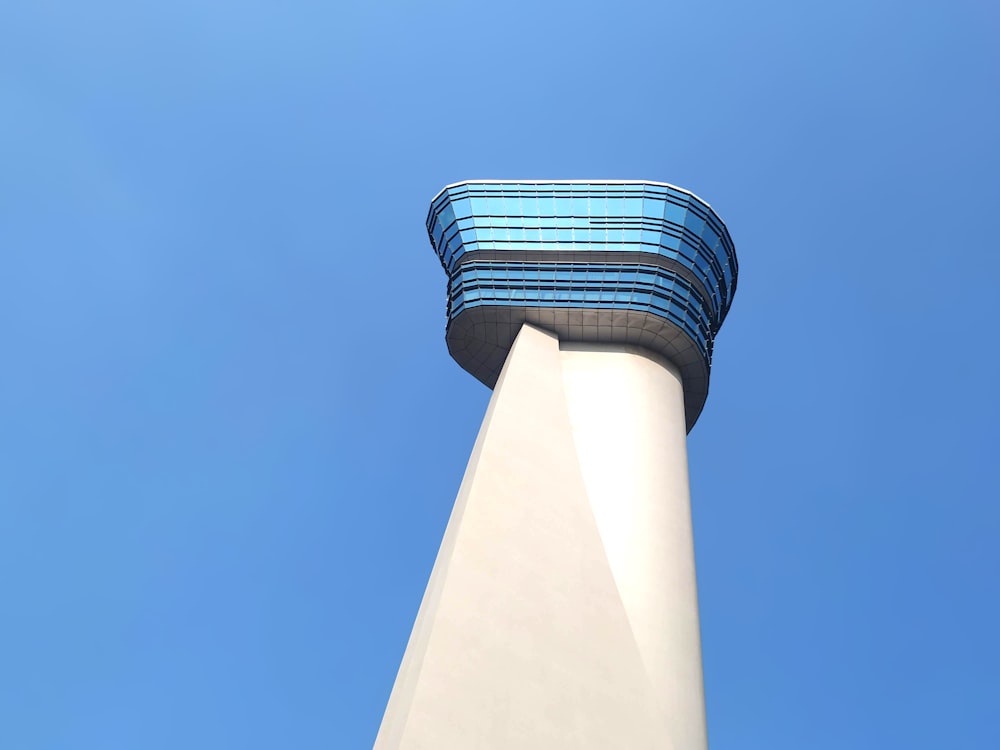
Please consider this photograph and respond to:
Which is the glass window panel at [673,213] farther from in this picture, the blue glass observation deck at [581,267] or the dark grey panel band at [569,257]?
the dark grey panel band at [569,257]

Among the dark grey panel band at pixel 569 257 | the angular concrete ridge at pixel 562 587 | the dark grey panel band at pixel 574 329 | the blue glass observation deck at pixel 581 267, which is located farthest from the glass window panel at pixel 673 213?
the angular concrete ridge at pixel 562 587

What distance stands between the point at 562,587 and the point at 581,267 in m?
14.6

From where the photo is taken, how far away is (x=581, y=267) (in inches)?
1422

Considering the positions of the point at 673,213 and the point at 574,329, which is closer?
the point at 574,329

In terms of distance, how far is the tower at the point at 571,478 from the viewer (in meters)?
22.5

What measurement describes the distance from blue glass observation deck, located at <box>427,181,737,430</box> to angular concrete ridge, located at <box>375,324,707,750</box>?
2.09m

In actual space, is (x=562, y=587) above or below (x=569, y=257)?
below

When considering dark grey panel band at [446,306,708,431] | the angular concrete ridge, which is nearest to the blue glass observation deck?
dark grey panel band at [446,306,708,431]

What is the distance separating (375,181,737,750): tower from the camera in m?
22.5

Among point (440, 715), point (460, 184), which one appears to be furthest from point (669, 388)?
point (440, 715)

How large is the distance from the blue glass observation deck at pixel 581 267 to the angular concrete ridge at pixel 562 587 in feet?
6.87

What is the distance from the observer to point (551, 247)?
120ft

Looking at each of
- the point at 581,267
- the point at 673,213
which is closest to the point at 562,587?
the point at 581,267

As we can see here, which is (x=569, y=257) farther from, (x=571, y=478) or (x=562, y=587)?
(x=562, y=587)
